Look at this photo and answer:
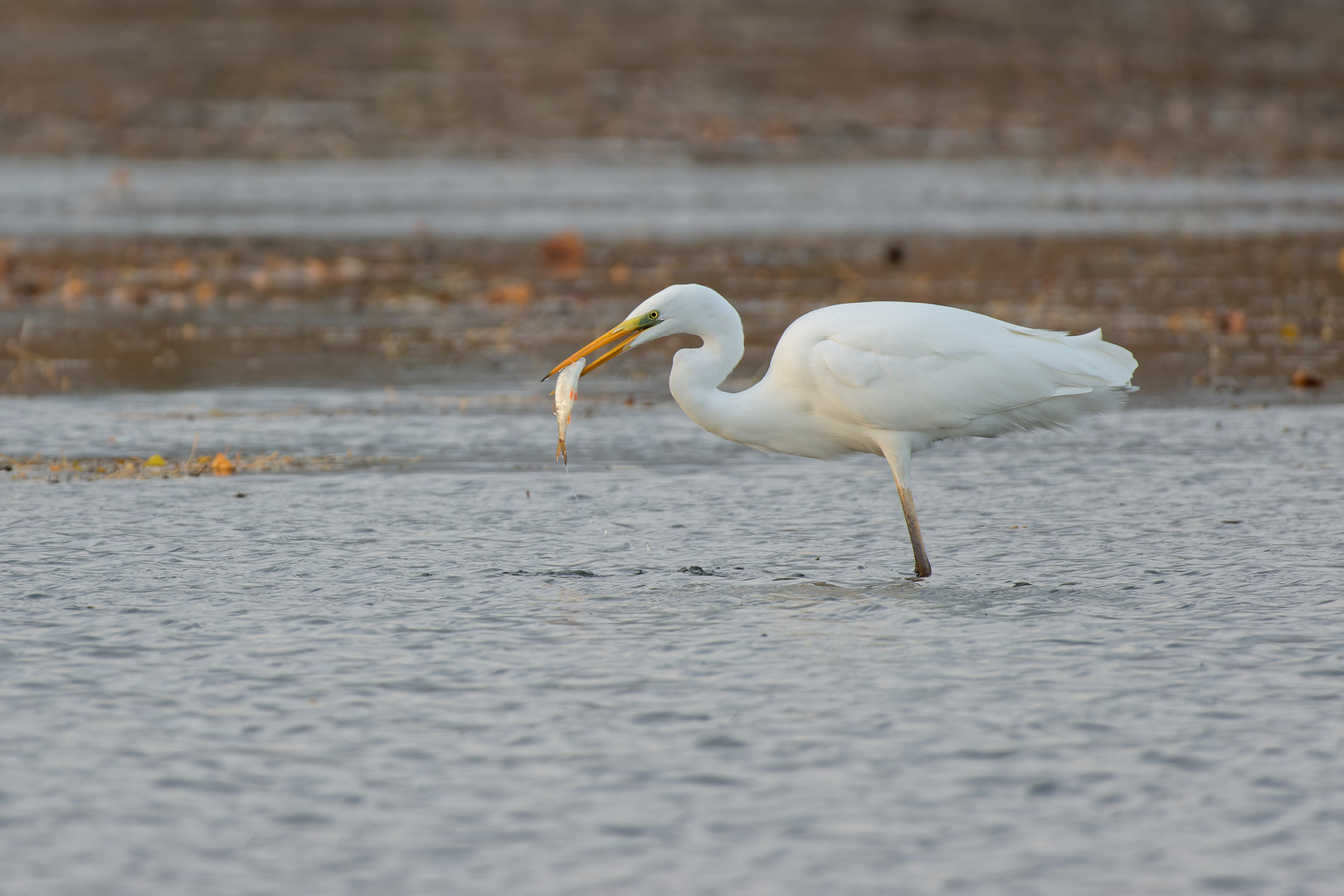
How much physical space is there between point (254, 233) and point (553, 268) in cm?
635

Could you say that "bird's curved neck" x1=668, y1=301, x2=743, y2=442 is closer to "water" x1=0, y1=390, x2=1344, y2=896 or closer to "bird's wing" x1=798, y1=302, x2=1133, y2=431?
"bird's wing" x1=798, y1=302, x2=1133, y2=431

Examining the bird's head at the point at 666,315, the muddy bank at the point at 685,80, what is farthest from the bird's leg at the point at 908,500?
the muddy bank at the point at 685,80

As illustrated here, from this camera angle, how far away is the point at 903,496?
7742mm

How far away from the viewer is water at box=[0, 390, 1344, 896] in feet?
15.4

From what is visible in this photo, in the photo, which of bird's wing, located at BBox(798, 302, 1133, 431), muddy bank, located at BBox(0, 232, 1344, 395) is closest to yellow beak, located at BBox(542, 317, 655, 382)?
bird's wing, located at BBox(798, 302, 1133, 431)

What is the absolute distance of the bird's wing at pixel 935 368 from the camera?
7.77 metres

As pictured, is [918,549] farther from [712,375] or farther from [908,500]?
[712,375]

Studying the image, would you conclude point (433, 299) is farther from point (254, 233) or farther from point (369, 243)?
point (254, 233)

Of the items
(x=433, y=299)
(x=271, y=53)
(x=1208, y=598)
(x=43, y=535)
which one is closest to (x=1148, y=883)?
(x=1208, y=598)

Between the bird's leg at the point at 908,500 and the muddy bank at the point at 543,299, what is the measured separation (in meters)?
5.32

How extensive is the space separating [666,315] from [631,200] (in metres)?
22.6

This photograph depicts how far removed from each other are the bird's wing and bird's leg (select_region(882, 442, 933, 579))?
0.11 m

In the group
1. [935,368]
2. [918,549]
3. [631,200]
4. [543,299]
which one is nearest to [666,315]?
[935,368]

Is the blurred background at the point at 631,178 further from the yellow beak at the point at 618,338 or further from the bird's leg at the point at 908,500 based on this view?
the yellow beak at the point at 618,338
